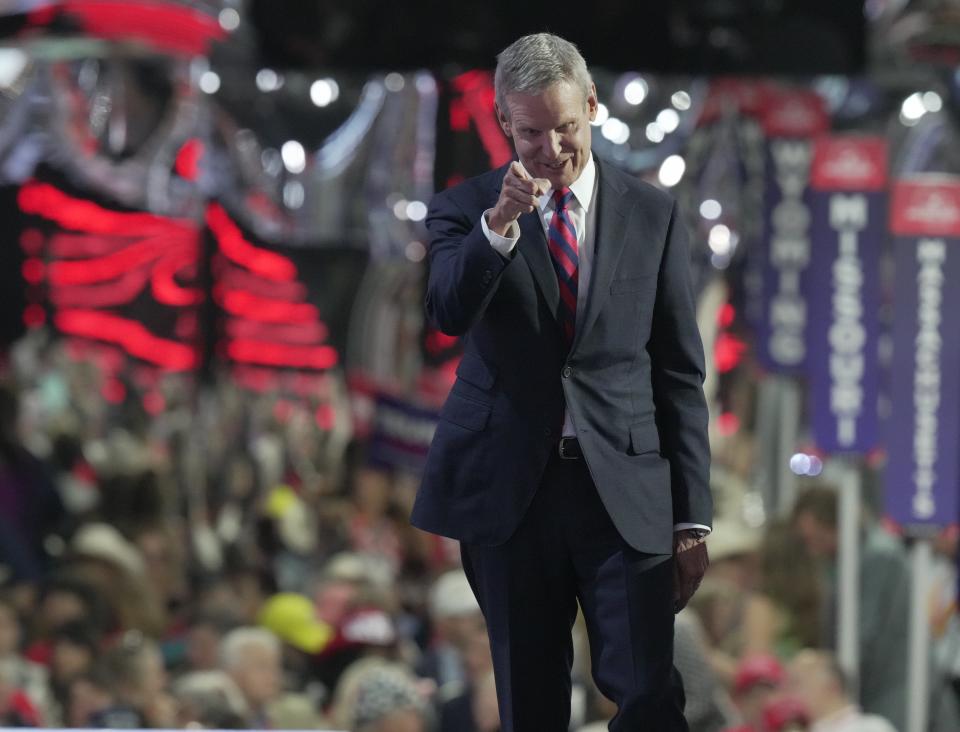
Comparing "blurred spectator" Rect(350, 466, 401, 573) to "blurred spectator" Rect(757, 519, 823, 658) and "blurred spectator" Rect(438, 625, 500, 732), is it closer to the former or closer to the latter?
"blurred spectator" Rect(757, 519, 823, 658)

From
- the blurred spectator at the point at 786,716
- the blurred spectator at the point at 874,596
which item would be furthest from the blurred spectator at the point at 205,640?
the blurred spectator at the point at 874,596

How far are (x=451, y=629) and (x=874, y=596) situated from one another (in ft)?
6.26

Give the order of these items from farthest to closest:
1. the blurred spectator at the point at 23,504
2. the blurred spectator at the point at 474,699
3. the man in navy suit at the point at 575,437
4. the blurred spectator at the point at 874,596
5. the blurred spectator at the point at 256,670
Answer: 1. the blurred spectator at the point at 23,504
2. the blurred spectator at the point at 874,596
3. the blurred spectator at the point at 256,670
4. the blurred spectator at the point at 474,699
5. the man in navy suit at the point at 575,437

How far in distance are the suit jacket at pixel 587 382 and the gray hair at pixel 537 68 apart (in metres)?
0.21

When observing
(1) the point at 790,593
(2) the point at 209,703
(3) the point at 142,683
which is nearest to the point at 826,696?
(1) the point at 790,593

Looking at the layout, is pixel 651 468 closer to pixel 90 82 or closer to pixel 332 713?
pixel 332 713

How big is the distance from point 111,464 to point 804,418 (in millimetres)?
4289

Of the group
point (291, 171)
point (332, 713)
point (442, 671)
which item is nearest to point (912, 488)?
point (442, 671)

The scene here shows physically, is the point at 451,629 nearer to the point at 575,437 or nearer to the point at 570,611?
the point at 570,611

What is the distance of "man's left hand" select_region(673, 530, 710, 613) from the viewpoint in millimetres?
2527

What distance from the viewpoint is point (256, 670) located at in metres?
6.14

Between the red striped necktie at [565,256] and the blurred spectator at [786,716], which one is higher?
the red striped necktie at [565,256]

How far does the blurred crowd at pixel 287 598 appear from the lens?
5598 mm

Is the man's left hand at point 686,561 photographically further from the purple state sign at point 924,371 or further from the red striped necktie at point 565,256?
the purple state sign at point 924,371
